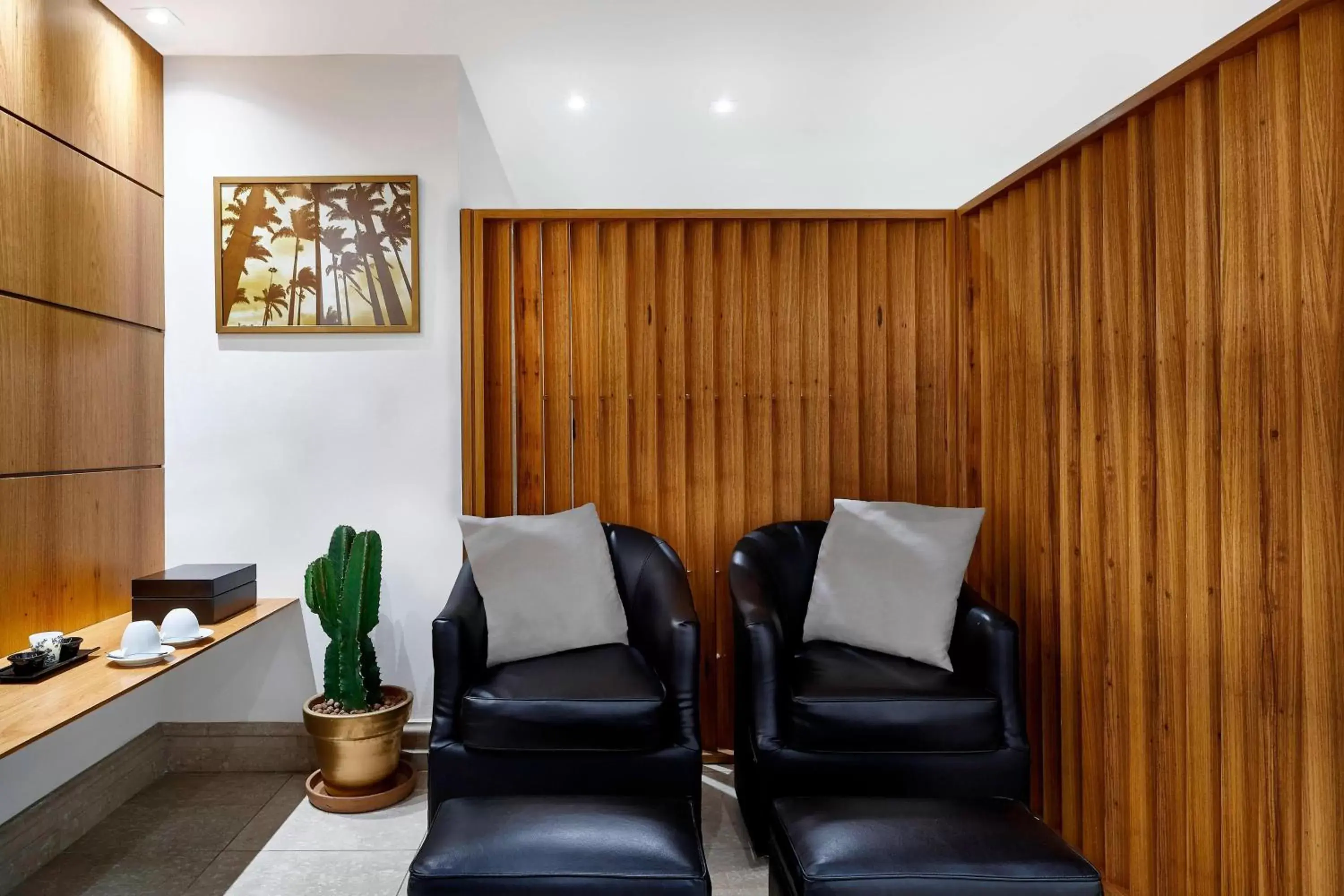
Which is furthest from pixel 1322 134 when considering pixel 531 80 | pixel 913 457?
pixel 531 80

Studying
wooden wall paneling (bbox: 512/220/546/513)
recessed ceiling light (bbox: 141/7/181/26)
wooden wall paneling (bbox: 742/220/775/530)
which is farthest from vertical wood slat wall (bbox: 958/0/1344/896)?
recessed ceiling light (bbox: 141/7/181/26)

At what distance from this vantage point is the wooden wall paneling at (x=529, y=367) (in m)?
3.01

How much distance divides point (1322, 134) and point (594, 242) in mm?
2185

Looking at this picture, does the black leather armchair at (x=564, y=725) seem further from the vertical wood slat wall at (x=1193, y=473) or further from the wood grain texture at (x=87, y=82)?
the wood grain texture at (x=87, y=82)

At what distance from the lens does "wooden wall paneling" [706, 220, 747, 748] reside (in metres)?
3.01

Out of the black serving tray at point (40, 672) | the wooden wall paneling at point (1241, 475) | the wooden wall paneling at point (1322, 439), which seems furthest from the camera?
the black serving tray at point (40, 672)

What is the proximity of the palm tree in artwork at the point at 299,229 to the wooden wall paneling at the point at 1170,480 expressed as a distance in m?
2.81

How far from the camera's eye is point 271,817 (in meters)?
2.59

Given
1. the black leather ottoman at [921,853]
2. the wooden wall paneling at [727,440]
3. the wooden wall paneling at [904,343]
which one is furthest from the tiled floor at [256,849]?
the wooden wall paneling at [904,343]

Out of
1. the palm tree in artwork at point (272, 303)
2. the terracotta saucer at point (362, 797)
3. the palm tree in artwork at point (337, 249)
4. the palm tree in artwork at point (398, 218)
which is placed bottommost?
the terracotta saucer at point (362, 797)

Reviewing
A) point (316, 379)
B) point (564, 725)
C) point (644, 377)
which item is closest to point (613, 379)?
point (644, 377)

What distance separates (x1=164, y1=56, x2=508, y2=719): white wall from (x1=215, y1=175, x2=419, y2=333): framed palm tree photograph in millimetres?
52

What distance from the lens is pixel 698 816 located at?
206cm

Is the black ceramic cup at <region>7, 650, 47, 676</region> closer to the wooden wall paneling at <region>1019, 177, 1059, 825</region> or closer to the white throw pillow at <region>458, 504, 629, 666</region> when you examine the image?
the white throw pillow at <region>458, 504, 629, 666</region>
